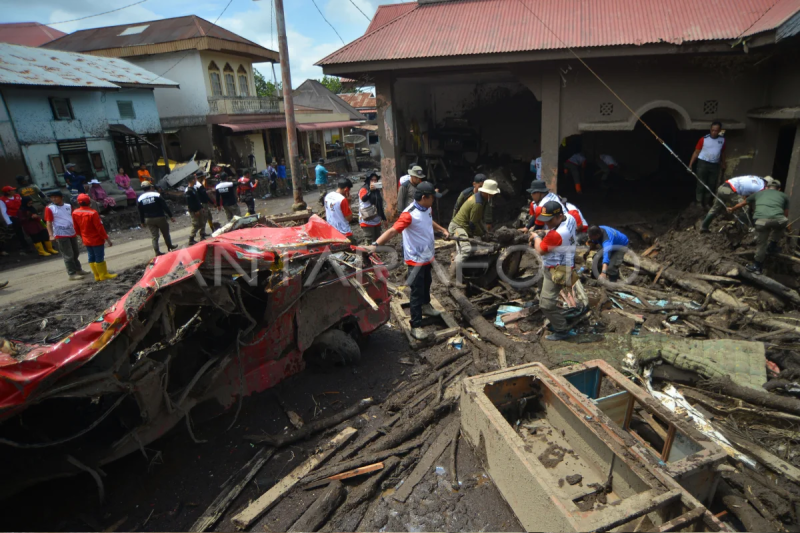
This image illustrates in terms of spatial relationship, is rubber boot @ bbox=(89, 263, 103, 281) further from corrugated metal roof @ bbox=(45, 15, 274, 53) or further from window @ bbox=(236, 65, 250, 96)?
window @ bbox=(236, 65, 250, 96)

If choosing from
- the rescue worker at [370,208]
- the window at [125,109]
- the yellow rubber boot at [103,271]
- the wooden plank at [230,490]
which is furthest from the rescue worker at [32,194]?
the wooden plank at [230,490]

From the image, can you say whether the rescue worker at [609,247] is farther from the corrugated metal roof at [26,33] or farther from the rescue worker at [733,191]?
the corrugated metal roof at [26,33]

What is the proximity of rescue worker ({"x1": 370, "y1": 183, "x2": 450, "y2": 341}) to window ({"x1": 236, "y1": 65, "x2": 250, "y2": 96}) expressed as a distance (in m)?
24.0

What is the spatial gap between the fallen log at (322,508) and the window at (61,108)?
59.9ft

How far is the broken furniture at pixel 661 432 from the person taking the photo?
10.4 ft

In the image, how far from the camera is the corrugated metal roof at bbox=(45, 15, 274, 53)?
2289 centimetres

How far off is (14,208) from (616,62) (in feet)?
Answer: 50.5

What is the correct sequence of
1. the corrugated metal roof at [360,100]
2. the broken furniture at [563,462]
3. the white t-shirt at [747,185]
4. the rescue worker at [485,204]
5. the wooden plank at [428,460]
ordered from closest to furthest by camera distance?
the broken furniture at [563,462] → the wooden plank at [428,460] → the white t-shirt at [747,185] → the rescue worker at [485,204] → the corrugated metal roof at [360,100]

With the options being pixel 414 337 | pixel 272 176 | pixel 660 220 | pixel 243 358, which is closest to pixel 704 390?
pixel 414 337

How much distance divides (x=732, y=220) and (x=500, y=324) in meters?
5.71

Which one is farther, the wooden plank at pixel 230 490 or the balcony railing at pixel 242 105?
the balcony railing at pixel 242 105

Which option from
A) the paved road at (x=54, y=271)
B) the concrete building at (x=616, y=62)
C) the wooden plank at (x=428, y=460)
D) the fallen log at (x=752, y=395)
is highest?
the concrete building at (x=616, y=62)

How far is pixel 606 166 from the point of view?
14969 mm

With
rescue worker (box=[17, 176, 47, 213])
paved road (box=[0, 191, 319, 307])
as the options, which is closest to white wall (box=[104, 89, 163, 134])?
rescue worker (box=[17, 176, 47, 213])
